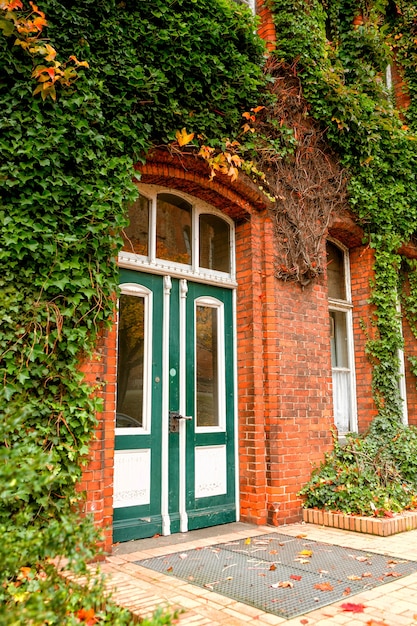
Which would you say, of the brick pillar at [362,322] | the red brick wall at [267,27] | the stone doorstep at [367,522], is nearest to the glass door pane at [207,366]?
the stone doorstep at [367,522]

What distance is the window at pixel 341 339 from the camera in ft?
23.3

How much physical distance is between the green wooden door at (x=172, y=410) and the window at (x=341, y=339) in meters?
1.99

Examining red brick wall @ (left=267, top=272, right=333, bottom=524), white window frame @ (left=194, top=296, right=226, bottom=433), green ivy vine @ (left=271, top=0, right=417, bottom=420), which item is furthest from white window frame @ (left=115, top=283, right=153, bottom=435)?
green ivy vine @ (left=271, top=0, right=417, bottom=420)

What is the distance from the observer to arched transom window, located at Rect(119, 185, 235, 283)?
529 centimetres

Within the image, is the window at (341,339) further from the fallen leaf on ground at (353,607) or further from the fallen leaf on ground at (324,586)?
the fallen leaf on ground at (353,607)

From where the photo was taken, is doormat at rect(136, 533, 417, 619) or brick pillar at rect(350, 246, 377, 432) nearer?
doormat at rect(136, 533, 417, 619)

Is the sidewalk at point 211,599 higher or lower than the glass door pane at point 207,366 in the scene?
lower

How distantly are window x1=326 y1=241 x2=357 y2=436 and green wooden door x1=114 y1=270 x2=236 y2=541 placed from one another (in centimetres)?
199

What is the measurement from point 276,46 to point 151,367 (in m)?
4.43

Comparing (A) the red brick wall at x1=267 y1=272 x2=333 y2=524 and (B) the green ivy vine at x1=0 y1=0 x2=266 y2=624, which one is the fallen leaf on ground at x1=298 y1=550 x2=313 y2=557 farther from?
(B) the green ivy vine at x1=0 y1=0 x2=266 y2=624

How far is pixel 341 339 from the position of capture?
7449 mm

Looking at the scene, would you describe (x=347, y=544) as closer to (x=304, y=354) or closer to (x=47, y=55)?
(x=304, y=354)

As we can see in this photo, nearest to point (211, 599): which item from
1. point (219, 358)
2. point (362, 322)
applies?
point (219, 358)

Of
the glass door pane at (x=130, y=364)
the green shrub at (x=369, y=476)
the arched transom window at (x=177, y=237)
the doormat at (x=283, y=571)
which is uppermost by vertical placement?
the arched transom window at (x=177, y=237)
